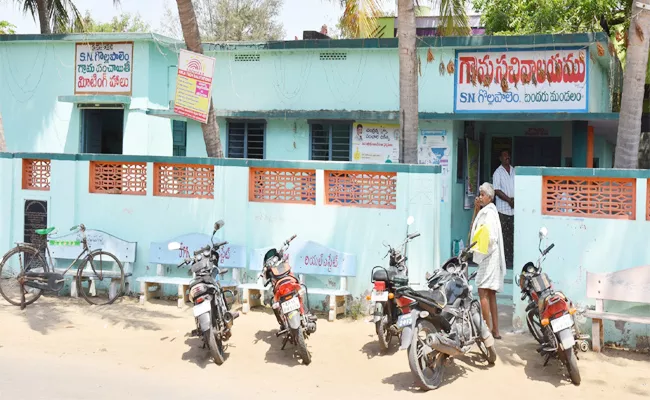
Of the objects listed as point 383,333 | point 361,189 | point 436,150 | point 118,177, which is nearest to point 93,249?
point 118,177

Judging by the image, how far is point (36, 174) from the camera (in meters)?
12.2

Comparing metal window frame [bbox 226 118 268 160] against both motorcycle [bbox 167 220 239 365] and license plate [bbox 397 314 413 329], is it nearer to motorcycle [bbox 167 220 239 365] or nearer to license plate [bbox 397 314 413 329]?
motorcycle [bbox 167 220 239 365]

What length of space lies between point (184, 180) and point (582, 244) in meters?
5.44

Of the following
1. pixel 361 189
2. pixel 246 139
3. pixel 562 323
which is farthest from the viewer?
pixel 246 139

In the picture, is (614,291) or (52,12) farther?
(52,12)

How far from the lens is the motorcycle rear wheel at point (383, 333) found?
8.55 meters

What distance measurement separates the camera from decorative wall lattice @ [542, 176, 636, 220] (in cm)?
886

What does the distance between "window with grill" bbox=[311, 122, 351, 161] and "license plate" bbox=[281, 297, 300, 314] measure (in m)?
7.26

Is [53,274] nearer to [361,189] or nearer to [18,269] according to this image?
[18,269]

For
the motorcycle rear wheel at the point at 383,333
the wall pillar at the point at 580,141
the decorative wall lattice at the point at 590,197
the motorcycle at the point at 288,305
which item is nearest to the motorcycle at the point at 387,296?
the motorcycle rear wheel at the point at 383,333

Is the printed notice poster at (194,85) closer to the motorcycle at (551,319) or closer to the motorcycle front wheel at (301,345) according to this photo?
the motorcycle front wheel at (301,345)

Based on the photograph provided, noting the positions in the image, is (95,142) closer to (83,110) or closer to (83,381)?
(83,110)

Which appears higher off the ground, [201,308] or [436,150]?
[436,150]

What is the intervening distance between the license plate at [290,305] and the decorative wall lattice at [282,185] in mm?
2435
